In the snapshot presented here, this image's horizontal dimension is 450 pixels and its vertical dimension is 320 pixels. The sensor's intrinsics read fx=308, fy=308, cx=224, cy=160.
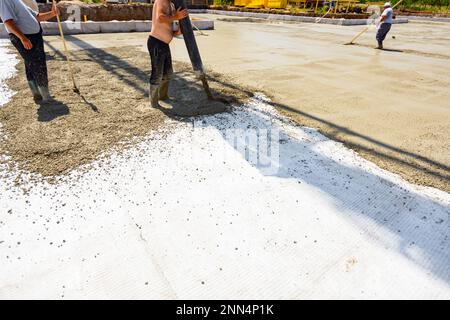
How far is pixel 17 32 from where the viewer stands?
3.85 meters

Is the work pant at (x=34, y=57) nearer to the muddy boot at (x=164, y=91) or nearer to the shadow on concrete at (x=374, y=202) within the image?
the muddy boot at (x=164, y=91)

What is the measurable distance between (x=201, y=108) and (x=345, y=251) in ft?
9.86

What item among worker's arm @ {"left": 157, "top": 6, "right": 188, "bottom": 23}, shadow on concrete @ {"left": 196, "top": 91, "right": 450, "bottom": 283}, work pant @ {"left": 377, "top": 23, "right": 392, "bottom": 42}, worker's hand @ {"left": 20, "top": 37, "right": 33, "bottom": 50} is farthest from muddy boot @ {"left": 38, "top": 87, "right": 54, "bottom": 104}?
work pant @ {"left": 377, "top": 23, "right": 392, "bottom": 42}

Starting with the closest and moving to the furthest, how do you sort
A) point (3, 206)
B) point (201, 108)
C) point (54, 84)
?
1. point (3, 206)
2. point (201, 108)
3. point (54, 84)

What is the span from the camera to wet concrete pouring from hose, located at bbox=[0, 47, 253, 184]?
3242 mm

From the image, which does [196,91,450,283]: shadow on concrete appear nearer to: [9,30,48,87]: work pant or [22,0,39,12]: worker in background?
[9,30,48,87]: work pant

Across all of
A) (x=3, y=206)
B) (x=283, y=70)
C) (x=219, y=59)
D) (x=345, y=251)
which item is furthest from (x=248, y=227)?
(x=219, y=59)

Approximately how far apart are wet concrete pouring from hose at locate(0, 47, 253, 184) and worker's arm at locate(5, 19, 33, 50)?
868mm

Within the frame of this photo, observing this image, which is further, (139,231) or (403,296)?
(139,231)

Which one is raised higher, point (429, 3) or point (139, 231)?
point (429, 3)

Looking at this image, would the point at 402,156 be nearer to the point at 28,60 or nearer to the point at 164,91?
the point at 164,91

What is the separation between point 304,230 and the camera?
230 cm

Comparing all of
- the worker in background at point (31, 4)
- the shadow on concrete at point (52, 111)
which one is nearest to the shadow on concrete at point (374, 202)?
the shadow on concrete at point (52, 111)

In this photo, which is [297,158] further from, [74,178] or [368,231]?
[74,178]
